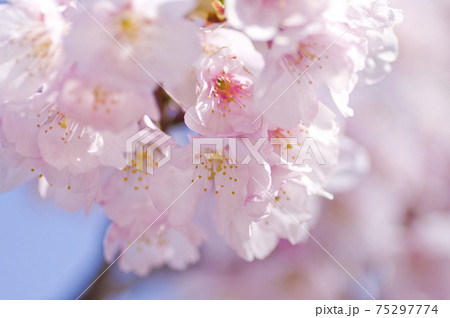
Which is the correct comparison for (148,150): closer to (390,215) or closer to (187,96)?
(187,96)

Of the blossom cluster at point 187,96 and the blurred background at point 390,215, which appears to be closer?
the blossom cluster at point 187,96

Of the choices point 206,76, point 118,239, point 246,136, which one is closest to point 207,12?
point 206,76

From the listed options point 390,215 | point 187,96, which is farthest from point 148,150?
point 390,215

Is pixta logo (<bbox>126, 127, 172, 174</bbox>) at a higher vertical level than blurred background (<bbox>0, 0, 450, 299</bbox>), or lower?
higher

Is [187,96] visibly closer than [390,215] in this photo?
Yes

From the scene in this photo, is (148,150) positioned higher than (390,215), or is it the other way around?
(148,150)

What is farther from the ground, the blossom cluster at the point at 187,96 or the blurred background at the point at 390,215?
the blossom cluster at the point at 187,96

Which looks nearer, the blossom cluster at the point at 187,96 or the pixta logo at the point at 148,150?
the blossom cluster at the point at 187,96

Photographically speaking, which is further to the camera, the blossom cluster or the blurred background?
the blurred background
